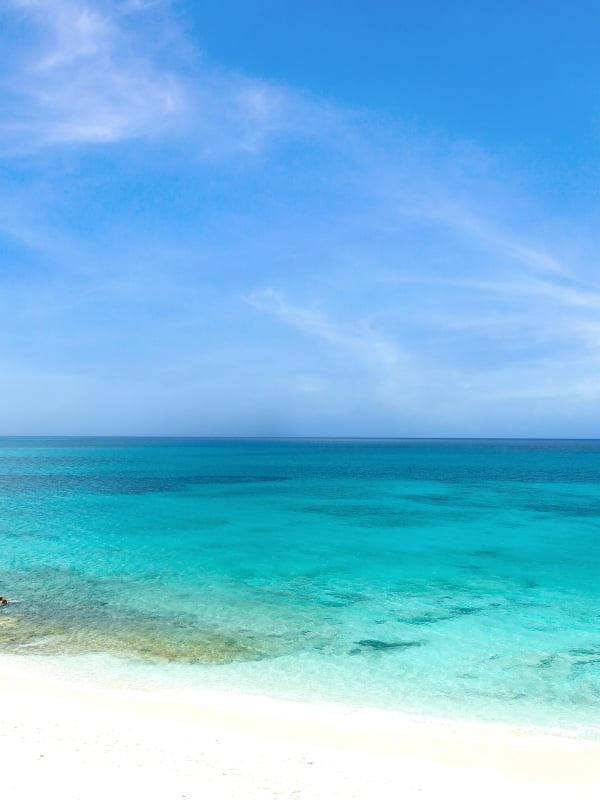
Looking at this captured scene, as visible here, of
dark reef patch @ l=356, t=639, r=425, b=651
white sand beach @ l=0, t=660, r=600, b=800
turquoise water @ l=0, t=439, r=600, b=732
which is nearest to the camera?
white sand beach @ l=0, t=660, r=600, b=800

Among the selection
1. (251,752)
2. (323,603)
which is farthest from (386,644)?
(251,752)

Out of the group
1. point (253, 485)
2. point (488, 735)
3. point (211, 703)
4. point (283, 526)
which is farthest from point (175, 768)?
point (253, 485)

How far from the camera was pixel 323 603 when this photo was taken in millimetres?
18562

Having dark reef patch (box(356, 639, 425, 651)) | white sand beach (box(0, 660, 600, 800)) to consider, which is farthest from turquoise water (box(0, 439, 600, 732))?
white sand beach (box(0, 660, 600, 800))

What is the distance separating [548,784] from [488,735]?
1723 mm

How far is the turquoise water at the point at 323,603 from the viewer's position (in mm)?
12531

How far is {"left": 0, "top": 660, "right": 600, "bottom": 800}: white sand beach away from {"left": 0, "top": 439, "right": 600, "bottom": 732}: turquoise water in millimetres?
968

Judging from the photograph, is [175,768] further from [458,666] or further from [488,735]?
[458,666]

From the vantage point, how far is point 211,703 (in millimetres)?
11297

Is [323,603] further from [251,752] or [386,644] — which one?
[251,752]

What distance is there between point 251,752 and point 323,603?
9.54m

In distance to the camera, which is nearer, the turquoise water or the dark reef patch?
the turquoise water

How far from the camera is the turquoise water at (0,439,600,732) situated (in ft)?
41.1

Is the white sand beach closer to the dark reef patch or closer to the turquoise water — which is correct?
the turquoise water
